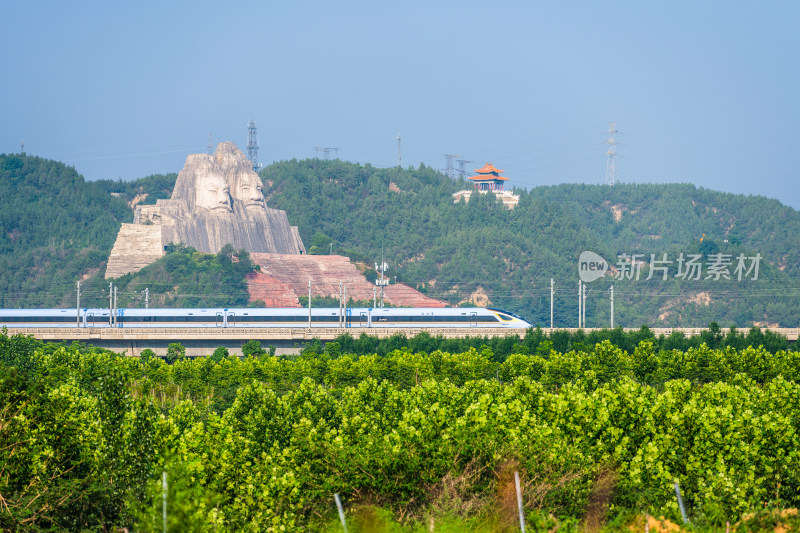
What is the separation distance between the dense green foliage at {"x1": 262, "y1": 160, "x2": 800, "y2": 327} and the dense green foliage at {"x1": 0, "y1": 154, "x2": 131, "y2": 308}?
1196 inches

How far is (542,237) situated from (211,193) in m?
48.2

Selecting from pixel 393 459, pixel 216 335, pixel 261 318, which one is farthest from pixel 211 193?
pixel 393 459

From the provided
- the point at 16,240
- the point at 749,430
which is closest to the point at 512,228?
the point at 16,240

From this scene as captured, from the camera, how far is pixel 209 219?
13588 cm

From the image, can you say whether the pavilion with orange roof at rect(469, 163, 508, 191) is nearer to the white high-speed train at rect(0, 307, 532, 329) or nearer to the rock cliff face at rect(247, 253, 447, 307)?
the rock cliff face at rect(247, 253, 447, 307)

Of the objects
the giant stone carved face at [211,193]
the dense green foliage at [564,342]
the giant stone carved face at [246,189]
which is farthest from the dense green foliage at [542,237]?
the dense green foliage at [564,342]

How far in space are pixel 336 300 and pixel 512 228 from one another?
4736cm

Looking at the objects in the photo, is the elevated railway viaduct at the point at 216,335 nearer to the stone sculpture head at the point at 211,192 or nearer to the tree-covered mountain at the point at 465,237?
the tree-covered mountain at the point at 465,237

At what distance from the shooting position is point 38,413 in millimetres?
30766

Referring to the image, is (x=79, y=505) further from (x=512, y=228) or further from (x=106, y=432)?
(x=512, y=228)

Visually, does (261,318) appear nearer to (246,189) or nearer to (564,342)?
(564,342)

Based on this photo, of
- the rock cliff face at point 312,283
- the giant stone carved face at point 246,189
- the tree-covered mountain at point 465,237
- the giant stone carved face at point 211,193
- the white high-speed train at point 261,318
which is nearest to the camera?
the white high-speed train at point 261,318

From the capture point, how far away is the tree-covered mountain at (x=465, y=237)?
126625mm

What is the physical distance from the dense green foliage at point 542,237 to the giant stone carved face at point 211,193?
61.3 ft
